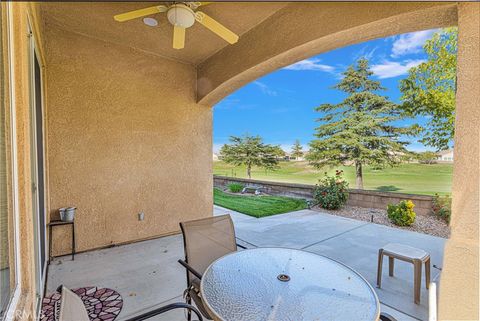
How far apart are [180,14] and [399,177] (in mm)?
8093

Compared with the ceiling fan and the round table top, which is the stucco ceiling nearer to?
the ceiling fan

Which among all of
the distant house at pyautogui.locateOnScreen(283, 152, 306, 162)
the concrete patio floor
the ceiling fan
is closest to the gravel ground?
the concrete patio floor

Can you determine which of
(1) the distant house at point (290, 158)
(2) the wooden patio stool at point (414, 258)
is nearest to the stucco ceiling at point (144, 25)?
Answer: (2) the wooden patio stool at point (414, 258)

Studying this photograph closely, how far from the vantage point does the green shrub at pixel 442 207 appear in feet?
16.6

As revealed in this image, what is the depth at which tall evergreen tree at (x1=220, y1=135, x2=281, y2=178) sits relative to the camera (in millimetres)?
12920

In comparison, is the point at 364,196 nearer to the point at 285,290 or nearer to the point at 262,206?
the point at 262,206

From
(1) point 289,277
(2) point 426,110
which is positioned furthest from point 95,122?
(2) point 426,110

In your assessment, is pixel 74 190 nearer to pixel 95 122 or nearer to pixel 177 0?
pixel 95 122

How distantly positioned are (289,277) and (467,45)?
195 cm

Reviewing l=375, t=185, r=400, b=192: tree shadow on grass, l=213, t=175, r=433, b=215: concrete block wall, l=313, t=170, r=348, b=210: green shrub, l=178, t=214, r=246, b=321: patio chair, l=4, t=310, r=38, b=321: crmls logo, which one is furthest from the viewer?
l=375, t=185, r=400, b=192: tree shadow on grass

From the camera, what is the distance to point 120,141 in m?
3.77

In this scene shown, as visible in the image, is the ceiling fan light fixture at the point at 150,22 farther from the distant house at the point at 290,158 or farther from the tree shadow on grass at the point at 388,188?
the distant house at the point at 290,158

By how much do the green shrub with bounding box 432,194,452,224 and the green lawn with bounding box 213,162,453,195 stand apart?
25cm

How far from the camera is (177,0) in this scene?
7.97ft
